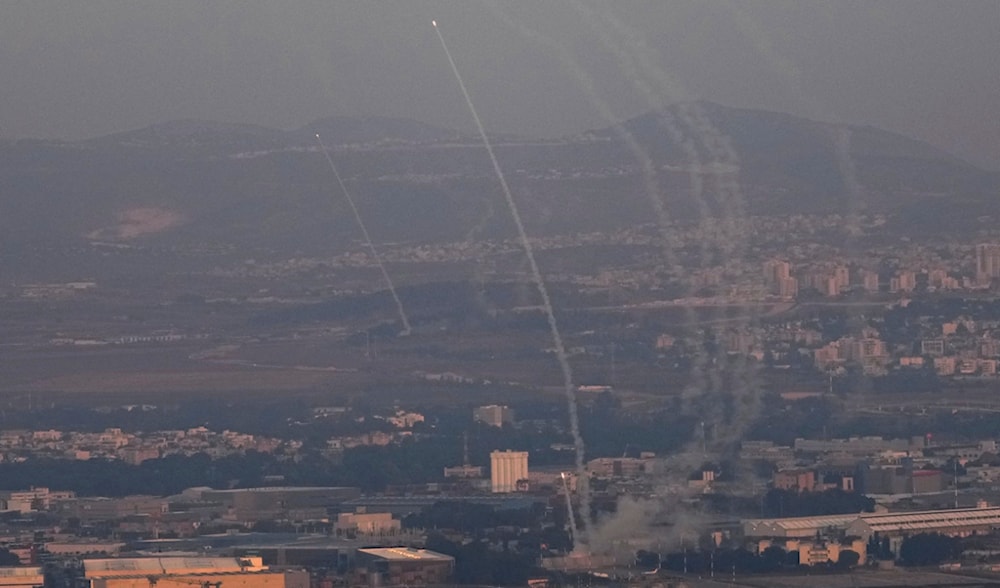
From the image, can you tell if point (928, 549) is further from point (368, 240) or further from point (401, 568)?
point (368, 240)

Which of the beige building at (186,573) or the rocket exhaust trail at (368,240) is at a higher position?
the rocket exhaust trail at (368,240)

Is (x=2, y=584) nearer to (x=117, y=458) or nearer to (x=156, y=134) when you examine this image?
(x=117, y=458)

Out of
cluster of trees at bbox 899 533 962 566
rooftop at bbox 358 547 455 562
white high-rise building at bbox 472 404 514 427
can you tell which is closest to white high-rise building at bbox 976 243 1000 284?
white high-rise building at bbox 472 404 514 427

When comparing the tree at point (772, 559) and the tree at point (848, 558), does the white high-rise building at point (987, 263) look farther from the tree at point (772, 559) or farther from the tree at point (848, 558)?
the tree at point (772, 559)

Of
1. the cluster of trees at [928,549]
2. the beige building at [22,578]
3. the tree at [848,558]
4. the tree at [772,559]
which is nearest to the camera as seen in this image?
the beige building at [22,578]

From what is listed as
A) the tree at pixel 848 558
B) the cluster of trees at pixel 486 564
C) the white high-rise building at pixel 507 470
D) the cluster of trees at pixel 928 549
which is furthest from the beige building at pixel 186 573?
the white high-rise building at pixel 507 470

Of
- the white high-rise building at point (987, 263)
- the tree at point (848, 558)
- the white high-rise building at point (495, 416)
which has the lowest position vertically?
the tree at point (848, 558)

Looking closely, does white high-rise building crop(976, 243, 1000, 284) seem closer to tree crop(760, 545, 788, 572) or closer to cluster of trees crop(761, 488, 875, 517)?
cluster of trees crop(761, 488, 875, 517)
